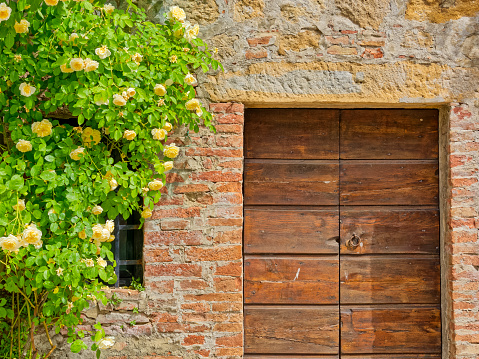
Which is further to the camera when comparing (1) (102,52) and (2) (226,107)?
(2) (226,107)

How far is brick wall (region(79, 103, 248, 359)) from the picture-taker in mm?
2615

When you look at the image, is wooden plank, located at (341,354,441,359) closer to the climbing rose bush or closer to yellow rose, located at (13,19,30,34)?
the climbing rose bush

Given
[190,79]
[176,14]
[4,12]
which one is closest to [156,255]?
[190,79]

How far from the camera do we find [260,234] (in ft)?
9.09

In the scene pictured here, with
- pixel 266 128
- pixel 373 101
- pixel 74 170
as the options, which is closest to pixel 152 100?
pixel 74 170

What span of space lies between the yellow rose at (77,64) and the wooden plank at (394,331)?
6.79 feet

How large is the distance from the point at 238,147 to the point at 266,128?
0.26 metres

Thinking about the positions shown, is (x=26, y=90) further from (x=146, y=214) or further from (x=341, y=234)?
(x=341, y=234)

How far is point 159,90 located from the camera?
2.37 meters

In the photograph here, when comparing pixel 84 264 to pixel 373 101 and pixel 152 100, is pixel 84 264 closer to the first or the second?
pixel 152 100

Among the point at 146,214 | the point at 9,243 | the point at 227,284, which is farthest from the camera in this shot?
the point at 227,284

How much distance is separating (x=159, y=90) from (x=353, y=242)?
1.49 m

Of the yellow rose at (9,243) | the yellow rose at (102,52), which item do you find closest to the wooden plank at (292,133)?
the yellow rose at (102,52)

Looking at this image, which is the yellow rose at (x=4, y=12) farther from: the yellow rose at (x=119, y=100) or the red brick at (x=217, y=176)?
the red brick at (x=217, y=176)
